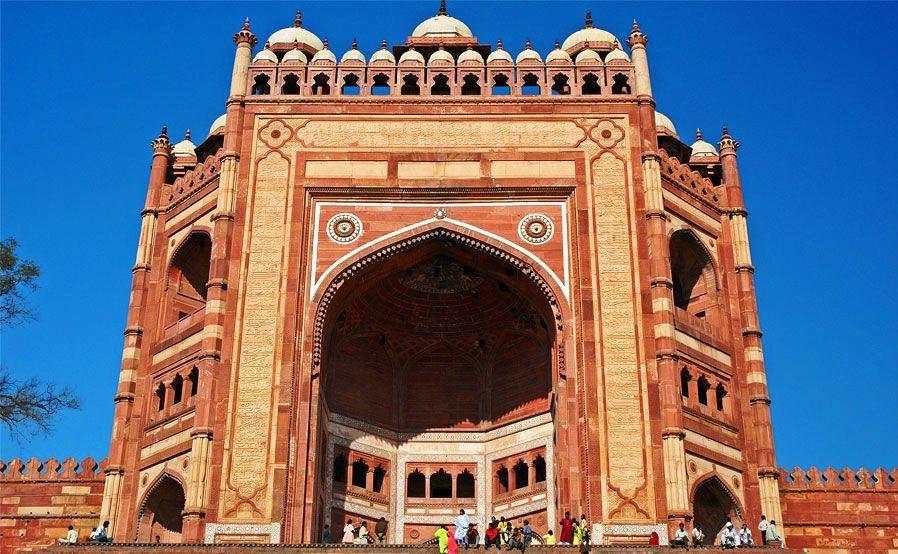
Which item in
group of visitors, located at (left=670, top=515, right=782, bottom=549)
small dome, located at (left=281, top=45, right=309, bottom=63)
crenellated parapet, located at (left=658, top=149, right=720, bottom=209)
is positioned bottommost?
group of visitors, located at (left=670, top=515, right=782, bottom=549)

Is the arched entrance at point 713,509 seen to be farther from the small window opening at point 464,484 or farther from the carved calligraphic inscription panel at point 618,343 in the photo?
the small window opening at point 464,484

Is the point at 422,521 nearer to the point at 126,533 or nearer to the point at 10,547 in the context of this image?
the point at 126,533

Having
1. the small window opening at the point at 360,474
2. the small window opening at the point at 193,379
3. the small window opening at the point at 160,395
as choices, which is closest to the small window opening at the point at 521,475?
the small window opening at the point at 360,474

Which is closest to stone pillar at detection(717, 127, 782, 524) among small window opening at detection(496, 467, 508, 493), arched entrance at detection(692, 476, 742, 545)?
arched entrance at detection(692, 476, 742, 545)

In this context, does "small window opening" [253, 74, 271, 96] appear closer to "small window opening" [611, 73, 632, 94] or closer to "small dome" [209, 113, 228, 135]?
"small dome" [209, 113, 228, 135]

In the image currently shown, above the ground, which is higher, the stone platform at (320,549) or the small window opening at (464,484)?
the small window opening at (464,484)

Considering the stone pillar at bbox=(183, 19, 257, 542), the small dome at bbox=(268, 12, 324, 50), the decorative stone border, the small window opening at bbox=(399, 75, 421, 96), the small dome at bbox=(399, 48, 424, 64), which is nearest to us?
the decorative stone border

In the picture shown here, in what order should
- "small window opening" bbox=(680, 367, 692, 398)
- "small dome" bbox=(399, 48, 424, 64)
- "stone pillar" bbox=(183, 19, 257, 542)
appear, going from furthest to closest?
1. "small dome" bbox=(399, 48, 424, 64)
2. "small window opening" bbox=(680, 367, 692, 398)
3. "stone pillar" bbox=(183, 19, 257, 542)

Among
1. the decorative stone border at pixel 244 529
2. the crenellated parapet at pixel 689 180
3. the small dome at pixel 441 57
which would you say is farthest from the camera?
the small dome at pixel 441 57
